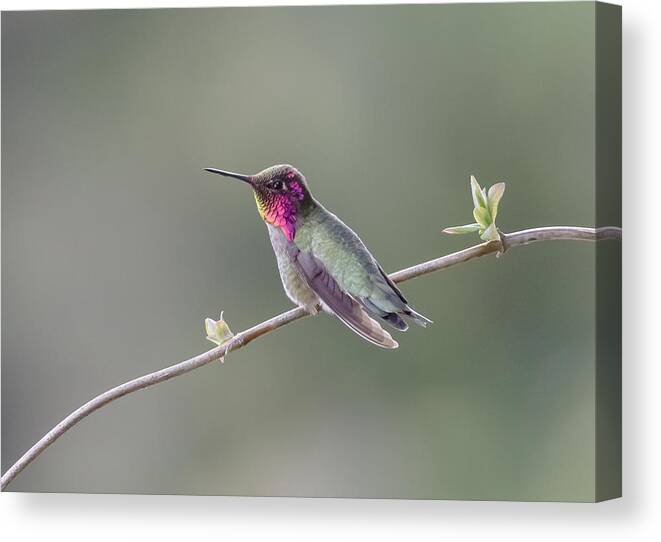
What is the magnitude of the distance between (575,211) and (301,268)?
76cm

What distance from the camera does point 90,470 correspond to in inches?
147

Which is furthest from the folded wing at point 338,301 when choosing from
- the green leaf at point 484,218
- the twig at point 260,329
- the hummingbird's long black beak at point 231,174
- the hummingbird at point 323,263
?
the green leaf at point 484,218

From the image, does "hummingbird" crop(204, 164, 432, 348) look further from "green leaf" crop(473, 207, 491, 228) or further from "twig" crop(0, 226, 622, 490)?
"green leaf" crop(473, 207, 491, 228)

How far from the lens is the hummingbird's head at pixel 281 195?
3564 mm

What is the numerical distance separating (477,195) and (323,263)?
0.46 metres

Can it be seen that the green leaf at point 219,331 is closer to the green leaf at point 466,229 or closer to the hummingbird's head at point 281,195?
the hummingbird's head at point 281,195

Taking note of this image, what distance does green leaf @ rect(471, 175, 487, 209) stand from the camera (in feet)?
11.4

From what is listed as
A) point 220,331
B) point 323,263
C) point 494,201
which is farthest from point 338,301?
point 494,201

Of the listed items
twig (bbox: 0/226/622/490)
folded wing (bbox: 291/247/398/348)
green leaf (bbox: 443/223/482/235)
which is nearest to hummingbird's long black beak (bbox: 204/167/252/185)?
folded wing (bbox: 291/247/398/348)

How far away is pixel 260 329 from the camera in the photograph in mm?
3615

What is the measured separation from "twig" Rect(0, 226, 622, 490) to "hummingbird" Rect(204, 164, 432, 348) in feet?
0.22

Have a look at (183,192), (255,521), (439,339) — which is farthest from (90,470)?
(439,339)

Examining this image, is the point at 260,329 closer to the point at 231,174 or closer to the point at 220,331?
the point at 220,331

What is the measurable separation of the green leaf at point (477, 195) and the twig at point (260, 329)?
0.32 ft
